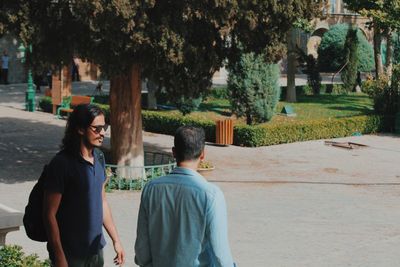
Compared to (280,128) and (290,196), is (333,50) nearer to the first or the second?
(280,128)

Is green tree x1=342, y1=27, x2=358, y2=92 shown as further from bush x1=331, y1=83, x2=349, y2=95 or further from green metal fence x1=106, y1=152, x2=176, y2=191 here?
green metal fence x1=106, y1=152, x2=176, y2=191

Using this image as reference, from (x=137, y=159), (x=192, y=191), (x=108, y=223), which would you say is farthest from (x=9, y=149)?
(x=192, y=191)

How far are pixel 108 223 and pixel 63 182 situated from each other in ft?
1.98

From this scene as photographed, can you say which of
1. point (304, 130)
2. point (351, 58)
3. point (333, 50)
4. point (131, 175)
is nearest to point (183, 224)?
point (131, 175)

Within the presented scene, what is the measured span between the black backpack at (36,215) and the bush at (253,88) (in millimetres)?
16312

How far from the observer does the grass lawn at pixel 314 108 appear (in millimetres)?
24511

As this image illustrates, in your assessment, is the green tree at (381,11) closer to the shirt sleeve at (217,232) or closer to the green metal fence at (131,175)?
the green metal fence at (131,175)

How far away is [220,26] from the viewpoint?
12672mm

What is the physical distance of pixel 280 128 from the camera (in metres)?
19.4

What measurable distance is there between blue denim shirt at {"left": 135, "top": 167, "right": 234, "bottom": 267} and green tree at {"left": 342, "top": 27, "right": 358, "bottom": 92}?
2848 cm

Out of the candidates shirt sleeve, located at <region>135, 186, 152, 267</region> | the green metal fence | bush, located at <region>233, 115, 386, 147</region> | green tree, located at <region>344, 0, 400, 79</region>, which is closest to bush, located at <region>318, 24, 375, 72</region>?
green tree, located at <region>344, 0, 400, 79</region>

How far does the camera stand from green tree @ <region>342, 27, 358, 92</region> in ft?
106

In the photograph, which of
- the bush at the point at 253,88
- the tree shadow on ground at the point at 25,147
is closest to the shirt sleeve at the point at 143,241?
the tree shadow on ground at the point at 25,147

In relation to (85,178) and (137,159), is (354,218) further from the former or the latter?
(85,178)
